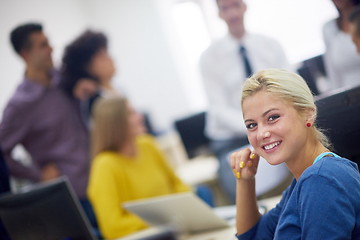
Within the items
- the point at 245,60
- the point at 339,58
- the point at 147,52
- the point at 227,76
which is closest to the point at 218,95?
the point at 227,76

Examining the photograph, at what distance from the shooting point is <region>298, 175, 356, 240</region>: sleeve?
0.85 m

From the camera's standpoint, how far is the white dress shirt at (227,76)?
6.05ft

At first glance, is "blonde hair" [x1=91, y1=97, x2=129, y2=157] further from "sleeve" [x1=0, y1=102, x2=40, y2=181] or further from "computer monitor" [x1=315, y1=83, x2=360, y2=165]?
"computer monitor" [x1=315, y1=83, x2=360, y2=165]

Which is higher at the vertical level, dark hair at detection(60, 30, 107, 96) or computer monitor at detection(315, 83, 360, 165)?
dark hair at detection(60, 30, 107, 96)

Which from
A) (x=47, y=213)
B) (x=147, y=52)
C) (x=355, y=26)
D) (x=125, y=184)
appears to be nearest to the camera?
(x=355, y=26)

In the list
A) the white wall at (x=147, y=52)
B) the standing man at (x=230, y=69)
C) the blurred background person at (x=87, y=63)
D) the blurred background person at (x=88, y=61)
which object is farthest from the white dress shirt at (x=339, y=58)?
the white wall at (x=147, y=52)

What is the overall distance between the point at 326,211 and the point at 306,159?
0.56ft

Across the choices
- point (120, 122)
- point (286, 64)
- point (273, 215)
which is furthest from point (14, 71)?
point (273, 215)

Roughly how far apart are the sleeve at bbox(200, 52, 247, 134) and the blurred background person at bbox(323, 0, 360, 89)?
0.51m

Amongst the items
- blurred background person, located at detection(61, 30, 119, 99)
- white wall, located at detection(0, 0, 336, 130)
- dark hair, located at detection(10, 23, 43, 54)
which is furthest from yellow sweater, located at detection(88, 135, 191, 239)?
white wall, located at detection(0, 0, 336, 130)

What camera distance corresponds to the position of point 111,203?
2160 mm

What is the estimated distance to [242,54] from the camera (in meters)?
1.89

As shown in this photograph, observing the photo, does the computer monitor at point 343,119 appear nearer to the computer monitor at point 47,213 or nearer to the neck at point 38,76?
the computer monitor at point 47,213

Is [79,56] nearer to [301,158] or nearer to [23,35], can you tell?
[23,35]
